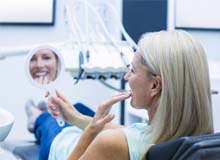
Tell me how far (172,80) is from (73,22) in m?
0.83

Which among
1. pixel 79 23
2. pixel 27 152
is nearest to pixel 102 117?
pixel 27 152

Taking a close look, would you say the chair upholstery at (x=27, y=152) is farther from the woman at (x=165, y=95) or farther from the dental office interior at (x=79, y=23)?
the woman at (x=165, y=95)

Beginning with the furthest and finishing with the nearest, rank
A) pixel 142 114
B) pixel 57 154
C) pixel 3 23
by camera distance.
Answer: pixel 3 23
pixel 142 114
pixel 57 154

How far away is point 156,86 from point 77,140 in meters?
0.65

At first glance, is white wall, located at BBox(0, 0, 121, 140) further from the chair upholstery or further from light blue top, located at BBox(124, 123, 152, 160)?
light blue top, located at BBox(124, 123, 152, 160)

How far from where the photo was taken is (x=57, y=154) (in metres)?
1.66

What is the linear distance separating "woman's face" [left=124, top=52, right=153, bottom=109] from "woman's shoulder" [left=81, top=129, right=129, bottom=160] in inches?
4.6

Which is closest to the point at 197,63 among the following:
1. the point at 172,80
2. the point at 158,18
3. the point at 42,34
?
the point at 172,80

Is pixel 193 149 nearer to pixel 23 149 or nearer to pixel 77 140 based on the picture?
pixel 77 140

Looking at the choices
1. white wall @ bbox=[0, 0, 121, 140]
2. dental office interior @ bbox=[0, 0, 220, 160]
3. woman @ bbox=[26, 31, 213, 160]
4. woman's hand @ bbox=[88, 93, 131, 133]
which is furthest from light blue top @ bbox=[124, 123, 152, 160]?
white wall @ bbox=[0, 0, 121, 140]

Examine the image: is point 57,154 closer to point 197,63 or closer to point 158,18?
point 197,63

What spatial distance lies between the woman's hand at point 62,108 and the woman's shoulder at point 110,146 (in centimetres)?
48

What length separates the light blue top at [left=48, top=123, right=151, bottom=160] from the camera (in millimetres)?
1110

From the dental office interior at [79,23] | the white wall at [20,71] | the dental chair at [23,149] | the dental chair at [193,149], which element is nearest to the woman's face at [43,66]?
the dental chair at [23,149]
